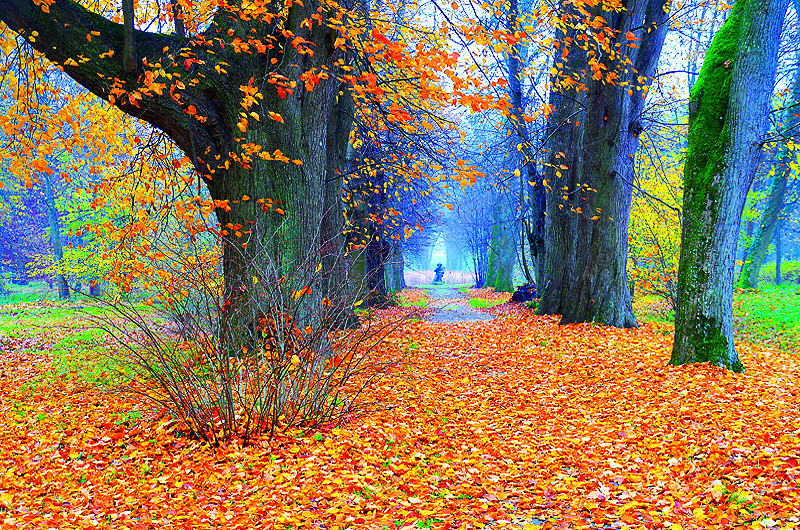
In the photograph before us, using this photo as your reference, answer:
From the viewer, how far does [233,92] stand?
5.86 m

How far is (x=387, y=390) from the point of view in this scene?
5867 mm

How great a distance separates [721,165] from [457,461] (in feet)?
14.4

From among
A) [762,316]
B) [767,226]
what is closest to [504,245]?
[767,226]

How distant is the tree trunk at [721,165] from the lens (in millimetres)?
5352

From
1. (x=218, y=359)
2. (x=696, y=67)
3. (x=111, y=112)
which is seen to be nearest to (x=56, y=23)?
(x=111, y=112)

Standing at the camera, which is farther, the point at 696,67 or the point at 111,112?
the point at 696,67

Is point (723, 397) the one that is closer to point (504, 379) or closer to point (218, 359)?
point (504, 379)

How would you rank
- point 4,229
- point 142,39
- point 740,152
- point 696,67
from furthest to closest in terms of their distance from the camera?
point 4,229
point 696,67
point 142,39
point 740,152

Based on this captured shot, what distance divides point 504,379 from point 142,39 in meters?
6.21

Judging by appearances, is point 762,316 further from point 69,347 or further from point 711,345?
point 69,347

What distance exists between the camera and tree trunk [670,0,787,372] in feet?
17.6

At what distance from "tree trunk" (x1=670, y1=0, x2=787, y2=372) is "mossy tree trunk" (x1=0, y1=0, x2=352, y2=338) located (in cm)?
441

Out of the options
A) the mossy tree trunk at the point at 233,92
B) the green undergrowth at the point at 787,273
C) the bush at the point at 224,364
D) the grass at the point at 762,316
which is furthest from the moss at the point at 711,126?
the green undergrowth at the point at 787,273

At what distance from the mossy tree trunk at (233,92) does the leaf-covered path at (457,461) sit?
6.68 ft
